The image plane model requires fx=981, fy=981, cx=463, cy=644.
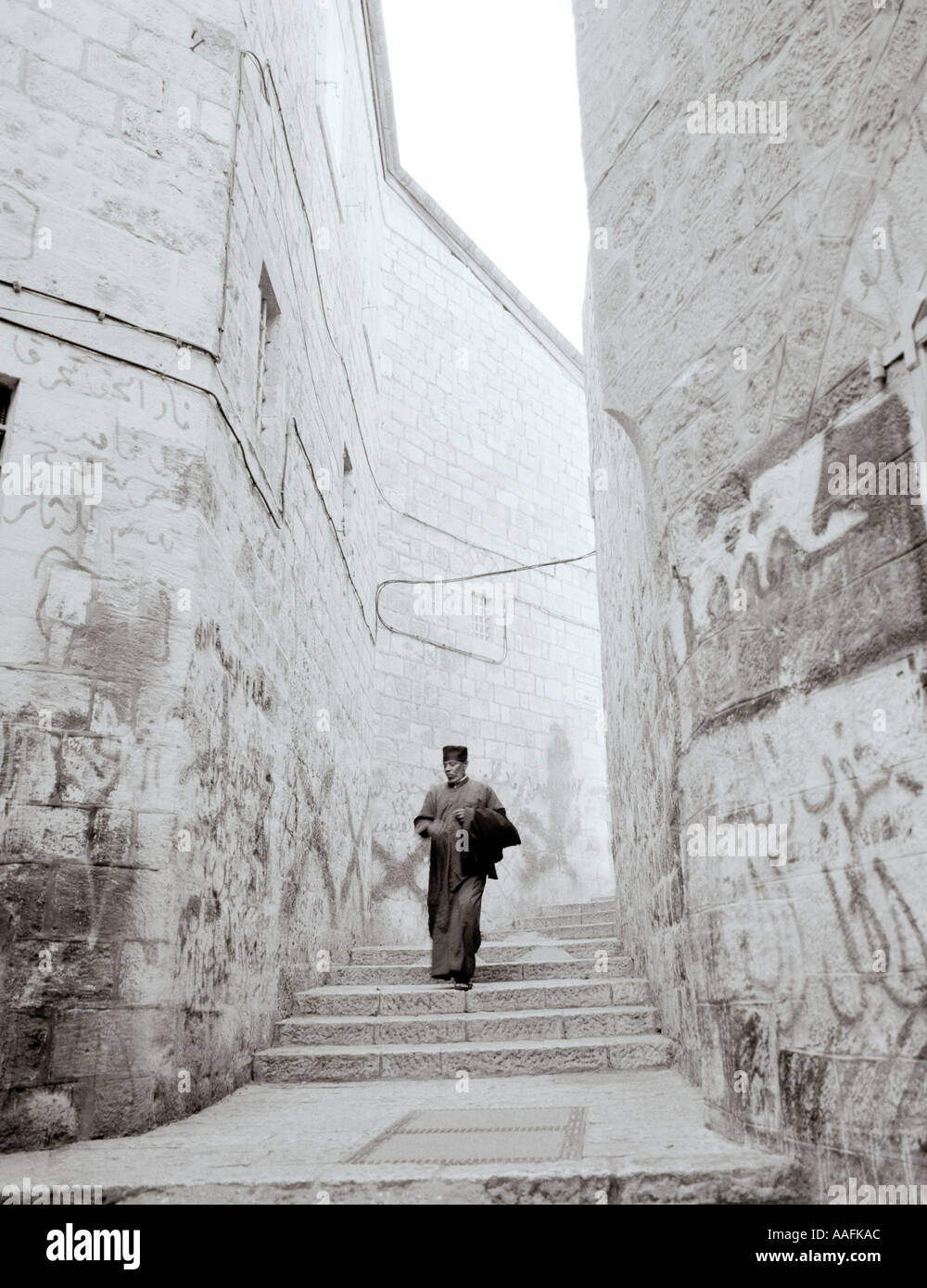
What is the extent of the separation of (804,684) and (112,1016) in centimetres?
256

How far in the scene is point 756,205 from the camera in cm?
294

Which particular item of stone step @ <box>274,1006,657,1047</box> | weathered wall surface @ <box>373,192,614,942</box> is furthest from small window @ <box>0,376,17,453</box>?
weathered wall surface @ <box>373,192,614,942</box>

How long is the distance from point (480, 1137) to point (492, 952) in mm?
3622

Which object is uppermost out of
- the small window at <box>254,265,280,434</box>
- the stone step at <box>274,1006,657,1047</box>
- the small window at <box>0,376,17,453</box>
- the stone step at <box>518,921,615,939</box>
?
the small window at <box>254,265,280,434</box>

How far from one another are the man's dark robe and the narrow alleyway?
190 millimetres

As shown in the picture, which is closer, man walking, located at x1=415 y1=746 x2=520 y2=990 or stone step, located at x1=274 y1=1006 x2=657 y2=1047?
stone step, located at x1=274 y1=1006 x2=657 y2=1047

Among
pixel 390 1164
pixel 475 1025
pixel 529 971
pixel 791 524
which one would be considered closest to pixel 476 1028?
pixel 475 1025

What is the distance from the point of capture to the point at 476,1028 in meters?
4.91

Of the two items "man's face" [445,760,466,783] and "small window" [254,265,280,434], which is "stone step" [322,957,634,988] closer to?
"man's face" [445,760,466,783]

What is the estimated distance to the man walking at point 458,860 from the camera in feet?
18.4

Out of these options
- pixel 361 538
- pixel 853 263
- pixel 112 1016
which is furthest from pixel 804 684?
pixel 361 538

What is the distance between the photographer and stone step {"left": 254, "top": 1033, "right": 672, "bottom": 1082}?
4.53 metres

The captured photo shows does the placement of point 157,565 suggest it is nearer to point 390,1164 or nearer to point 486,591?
point 390,1164

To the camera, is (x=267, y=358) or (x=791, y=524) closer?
(x=791, y=524)
